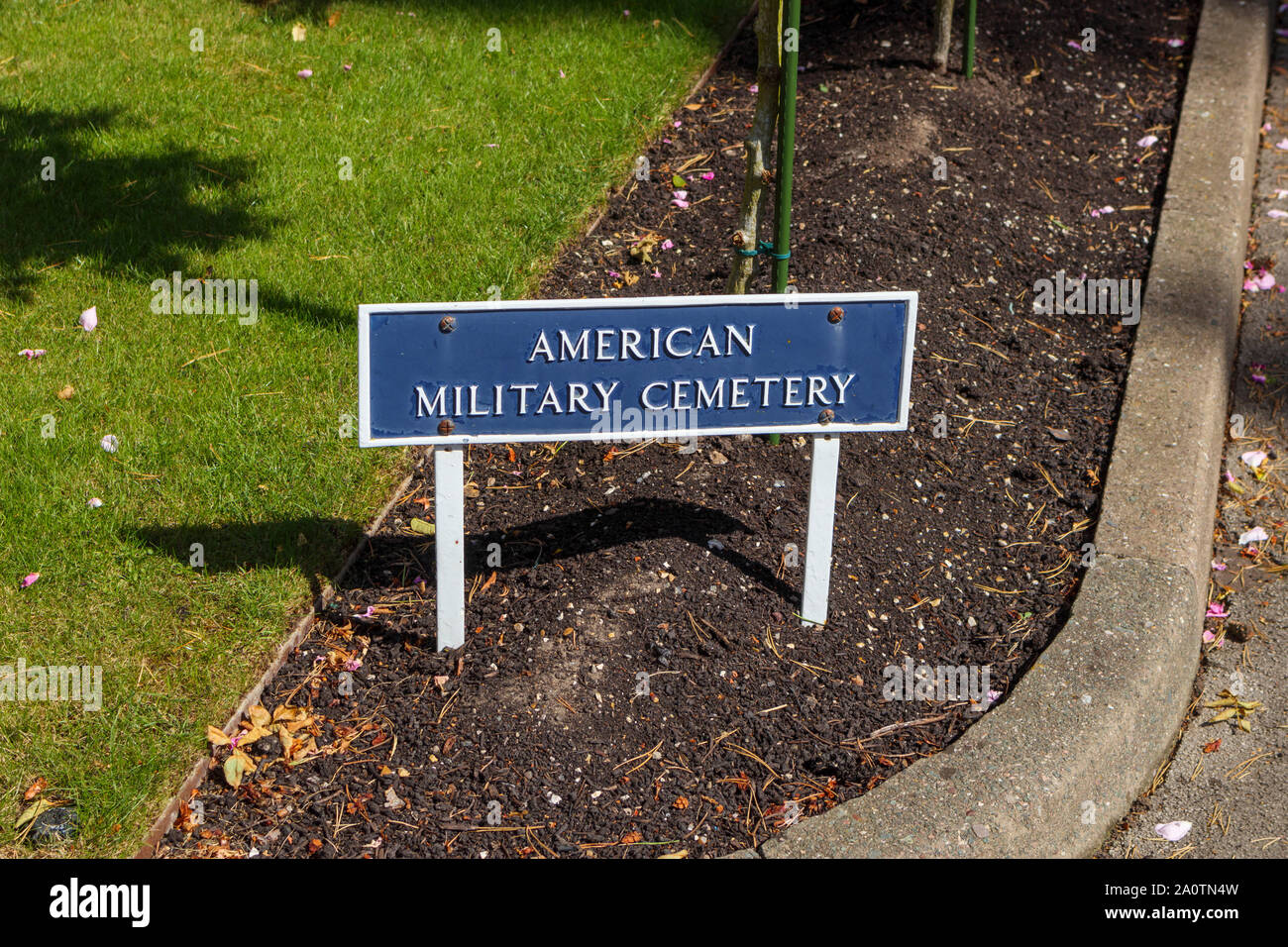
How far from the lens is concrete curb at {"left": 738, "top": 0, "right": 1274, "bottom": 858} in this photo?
3.05 m

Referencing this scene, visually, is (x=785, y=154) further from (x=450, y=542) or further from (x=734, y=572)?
(x=450, y=542)

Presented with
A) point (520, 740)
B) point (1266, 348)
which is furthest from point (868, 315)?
point (1266, 348)

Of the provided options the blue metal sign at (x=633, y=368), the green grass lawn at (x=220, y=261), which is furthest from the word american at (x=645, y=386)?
the green grass lawn at (x=220, y=261)


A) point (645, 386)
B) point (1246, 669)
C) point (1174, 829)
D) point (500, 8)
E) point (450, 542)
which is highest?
point (500, 8)

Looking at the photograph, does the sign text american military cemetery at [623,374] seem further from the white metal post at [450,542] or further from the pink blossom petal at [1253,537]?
the pink blossom petal at [1253,537]

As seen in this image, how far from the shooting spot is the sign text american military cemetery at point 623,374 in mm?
3174

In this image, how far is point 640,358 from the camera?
3.30 m

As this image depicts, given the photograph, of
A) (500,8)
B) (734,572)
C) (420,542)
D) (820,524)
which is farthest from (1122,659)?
(500,8)

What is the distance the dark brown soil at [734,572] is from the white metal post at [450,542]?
0.33 feet

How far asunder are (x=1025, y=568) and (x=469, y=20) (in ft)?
14.4

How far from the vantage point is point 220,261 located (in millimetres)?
4840

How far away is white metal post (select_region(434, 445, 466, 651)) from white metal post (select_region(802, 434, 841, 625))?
3.18 feet

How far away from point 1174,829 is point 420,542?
2332mm

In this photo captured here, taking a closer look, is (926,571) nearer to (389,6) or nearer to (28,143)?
(28,143)
